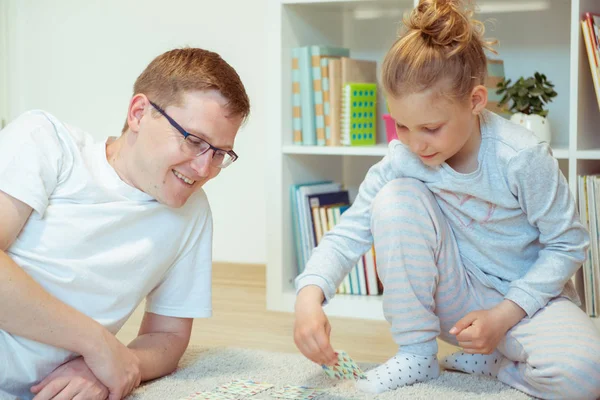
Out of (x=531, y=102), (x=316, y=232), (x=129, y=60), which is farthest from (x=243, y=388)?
(x=129, y=60)

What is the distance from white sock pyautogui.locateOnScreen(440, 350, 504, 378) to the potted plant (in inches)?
29.6

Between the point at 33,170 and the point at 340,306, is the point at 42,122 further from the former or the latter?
the point at 340,306

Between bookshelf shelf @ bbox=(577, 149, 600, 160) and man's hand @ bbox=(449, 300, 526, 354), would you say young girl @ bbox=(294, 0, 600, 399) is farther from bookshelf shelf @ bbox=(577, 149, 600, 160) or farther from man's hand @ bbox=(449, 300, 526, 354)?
bookshelf shelf @ bbox=(577, 149, 600, 160)

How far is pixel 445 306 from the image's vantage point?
149 centimetres

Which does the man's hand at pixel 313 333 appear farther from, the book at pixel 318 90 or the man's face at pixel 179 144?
the book at pixel 318 90

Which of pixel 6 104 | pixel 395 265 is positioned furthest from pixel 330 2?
pixel 6 104

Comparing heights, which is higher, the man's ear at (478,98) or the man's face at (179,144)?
the man's ear at (478,98)

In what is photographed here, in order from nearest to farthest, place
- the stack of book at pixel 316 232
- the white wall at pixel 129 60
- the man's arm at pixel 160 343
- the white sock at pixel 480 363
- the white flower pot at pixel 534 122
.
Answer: the man's arm at pixel 160 343, the white sock at pixel 480 363, the white flower pot at pixel 534 122, the stack of book at pixel 316 232, the white wall at pixel 129 60

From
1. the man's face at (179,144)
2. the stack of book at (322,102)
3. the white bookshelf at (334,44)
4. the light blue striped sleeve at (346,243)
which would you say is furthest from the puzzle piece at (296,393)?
the stack of book at (322,102)

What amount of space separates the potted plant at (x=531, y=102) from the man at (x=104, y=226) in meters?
0.96

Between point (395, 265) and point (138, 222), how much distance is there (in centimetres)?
47

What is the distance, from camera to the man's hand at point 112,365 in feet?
4.15

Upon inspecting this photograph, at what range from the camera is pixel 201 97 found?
1322 millimetres

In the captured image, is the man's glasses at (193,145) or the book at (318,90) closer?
the man's glasses at (193,145)
